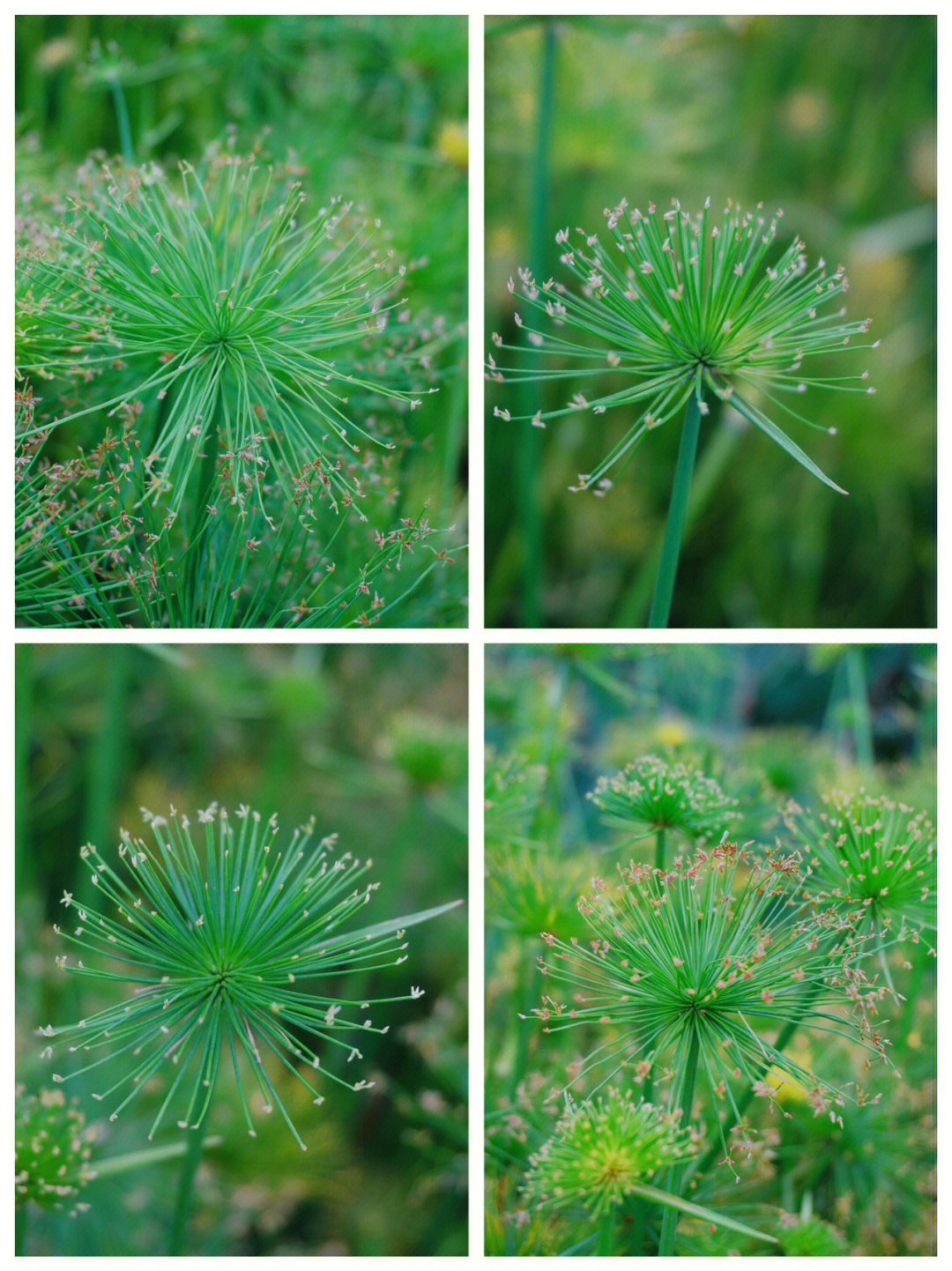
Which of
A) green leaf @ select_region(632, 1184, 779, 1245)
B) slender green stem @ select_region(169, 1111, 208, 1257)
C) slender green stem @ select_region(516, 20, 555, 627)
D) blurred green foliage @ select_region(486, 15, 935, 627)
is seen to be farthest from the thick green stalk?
slender green stem @ select_region(169, 1111, 208, 1257)

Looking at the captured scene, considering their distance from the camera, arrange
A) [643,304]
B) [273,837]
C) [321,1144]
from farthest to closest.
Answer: [321,1144] < [273,837] < [643,304]

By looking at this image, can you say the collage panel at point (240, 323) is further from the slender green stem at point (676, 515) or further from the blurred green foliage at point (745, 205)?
the slender green stem at point (676, 515)

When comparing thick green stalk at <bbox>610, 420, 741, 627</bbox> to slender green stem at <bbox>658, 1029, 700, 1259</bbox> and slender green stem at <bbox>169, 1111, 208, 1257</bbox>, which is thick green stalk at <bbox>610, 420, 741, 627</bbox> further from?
slender green stem at <bbox>169, 1111, 208, 1257</bbox>

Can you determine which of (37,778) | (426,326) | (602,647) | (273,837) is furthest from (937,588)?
(37,778)

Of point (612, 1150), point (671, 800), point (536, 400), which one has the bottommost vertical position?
point (612, 1150)

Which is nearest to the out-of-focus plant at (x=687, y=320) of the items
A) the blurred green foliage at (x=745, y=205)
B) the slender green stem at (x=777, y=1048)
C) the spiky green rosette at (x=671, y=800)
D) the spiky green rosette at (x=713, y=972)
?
the blurred green foliage at (x=745, y=205)

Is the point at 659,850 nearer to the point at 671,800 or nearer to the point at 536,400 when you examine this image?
the point at 671,800

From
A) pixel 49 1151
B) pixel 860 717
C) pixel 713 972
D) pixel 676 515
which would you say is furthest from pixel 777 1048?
pixel 49 1151
